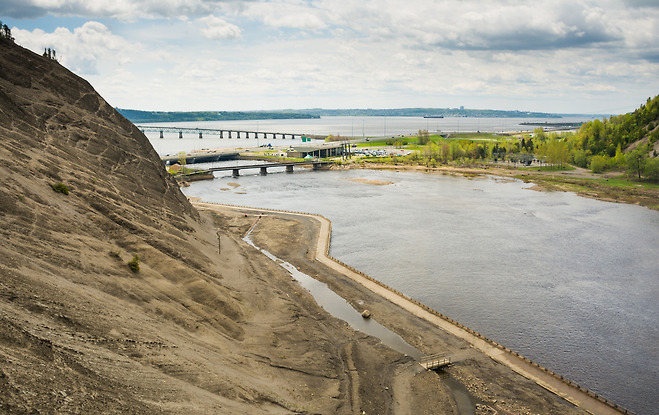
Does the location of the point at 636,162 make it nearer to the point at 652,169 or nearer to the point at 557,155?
the point at 652,169

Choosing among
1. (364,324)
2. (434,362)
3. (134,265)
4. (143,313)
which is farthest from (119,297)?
(434,362)

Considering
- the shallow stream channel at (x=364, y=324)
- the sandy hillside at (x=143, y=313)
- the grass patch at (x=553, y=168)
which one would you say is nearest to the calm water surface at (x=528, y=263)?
the sandy hillside at (x=143, y=313)

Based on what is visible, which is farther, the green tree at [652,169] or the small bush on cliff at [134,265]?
the green tree at [652,169]

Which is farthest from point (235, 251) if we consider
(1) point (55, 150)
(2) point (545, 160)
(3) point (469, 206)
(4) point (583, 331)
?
(2) point (545, 160)

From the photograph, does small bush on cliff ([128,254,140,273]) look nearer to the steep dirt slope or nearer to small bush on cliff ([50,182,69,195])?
the steep dirt slope

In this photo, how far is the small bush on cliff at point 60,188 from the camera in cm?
3925

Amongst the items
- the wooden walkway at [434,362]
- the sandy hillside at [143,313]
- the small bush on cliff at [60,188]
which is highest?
the small bush on cliff at [60,188]

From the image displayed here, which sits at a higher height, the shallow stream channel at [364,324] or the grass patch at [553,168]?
the grass patch at [553,168]

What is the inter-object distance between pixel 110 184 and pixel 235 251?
1627cm

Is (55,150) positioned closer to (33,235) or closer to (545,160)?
(33,235)

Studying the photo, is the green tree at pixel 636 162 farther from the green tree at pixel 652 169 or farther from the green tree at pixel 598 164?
the green tree at pixel 598 164

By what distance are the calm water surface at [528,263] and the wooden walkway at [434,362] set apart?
22.8 feet

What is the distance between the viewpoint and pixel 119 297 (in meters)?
31.6

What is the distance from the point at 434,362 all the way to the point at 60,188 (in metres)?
33.4
